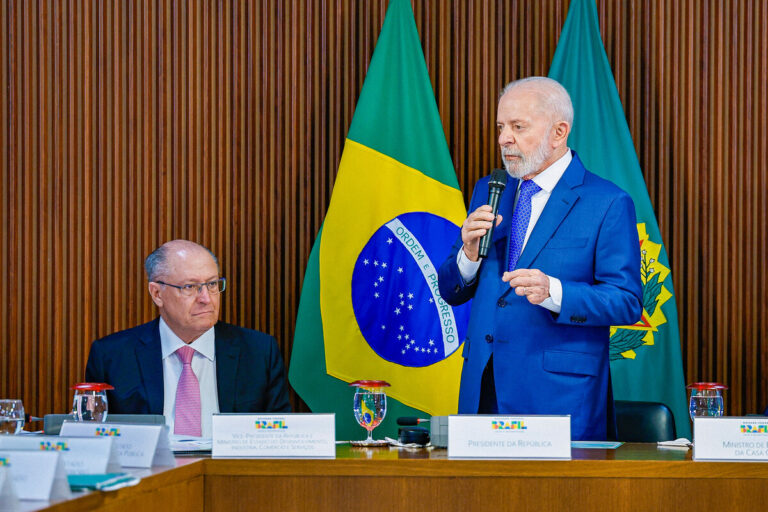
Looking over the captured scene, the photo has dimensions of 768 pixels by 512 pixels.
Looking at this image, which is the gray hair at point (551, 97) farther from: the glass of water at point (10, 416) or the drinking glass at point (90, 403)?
the glass of water at point (10, 416)

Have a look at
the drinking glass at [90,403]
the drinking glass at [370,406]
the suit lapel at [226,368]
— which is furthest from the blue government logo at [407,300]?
the drinking glass at [90,403]

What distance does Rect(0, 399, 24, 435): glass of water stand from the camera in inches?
76.4

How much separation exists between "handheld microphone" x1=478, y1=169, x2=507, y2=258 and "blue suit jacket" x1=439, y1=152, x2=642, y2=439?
0.60 ft

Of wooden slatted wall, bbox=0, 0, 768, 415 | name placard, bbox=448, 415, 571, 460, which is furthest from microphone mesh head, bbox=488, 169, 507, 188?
wooden slatted wall, bbox=0, 0, 768, 415

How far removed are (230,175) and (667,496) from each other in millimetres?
2640

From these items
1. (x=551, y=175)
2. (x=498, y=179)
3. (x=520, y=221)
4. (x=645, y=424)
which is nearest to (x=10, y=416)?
(x=498, y=179)

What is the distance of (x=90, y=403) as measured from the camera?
208 centimetres

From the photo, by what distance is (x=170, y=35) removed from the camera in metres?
4.01

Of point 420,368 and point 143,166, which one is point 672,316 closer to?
point 420,368

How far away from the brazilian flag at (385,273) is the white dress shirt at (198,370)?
74 centimetres

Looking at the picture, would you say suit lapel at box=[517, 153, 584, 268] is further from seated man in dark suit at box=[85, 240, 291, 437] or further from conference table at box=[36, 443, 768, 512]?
seated man in dark suit at box=[85, 240, 291, 437]

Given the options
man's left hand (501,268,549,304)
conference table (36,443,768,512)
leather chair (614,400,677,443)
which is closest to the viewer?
conference table (36,443,768,512)

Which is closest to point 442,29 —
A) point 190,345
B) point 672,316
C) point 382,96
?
point 382,96

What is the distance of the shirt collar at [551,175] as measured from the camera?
8.61ft
